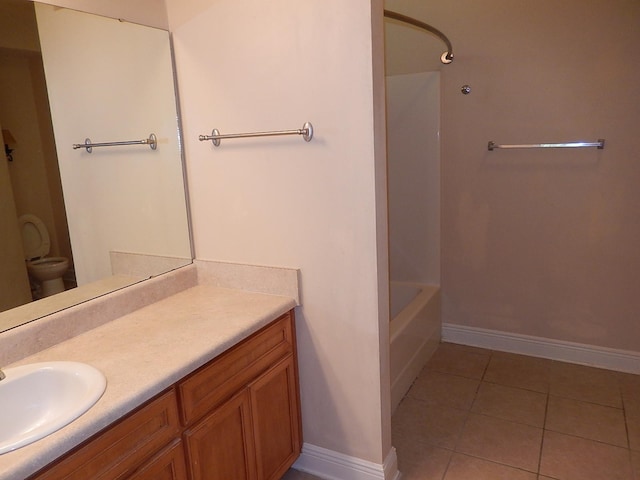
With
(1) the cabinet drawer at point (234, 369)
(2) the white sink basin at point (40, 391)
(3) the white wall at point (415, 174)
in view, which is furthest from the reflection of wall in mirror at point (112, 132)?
(3) the white wall at point (415, 174)

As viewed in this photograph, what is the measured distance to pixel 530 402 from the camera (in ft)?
8.17

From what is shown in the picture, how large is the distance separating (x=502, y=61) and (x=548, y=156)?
0.62m

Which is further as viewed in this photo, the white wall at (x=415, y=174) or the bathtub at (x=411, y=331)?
the white wall at (x=415, y=174)

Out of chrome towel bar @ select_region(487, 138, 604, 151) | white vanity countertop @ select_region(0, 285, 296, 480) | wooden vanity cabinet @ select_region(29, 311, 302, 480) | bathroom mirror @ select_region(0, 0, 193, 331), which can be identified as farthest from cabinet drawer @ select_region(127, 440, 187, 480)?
chrome towel bar @ select_region(487, 138, 604, 151)

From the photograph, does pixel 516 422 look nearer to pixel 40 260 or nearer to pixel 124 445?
pixel 124 445

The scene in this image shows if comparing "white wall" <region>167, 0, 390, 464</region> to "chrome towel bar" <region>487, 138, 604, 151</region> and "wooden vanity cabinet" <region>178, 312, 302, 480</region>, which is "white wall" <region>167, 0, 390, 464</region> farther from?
"chrome towel bar" <region>487, 138, 604, 151</region>

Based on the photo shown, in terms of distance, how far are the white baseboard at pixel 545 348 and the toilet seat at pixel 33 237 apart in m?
2.52

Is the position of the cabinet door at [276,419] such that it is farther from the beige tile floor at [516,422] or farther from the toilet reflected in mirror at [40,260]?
the toilet reflected in mirror at [40,260]

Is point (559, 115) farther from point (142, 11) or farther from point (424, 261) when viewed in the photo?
point (142, 11)

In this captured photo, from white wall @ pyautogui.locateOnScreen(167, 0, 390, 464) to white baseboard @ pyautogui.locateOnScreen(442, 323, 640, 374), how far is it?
1470mm

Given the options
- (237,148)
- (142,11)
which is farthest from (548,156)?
(142,11)

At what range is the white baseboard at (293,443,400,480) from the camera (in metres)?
1.90

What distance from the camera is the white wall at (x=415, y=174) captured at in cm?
301

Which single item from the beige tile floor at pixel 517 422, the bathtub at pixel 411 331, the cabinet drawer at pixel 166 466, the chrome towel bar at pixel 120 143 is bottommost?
the beige tile floor at pixel 517 422
